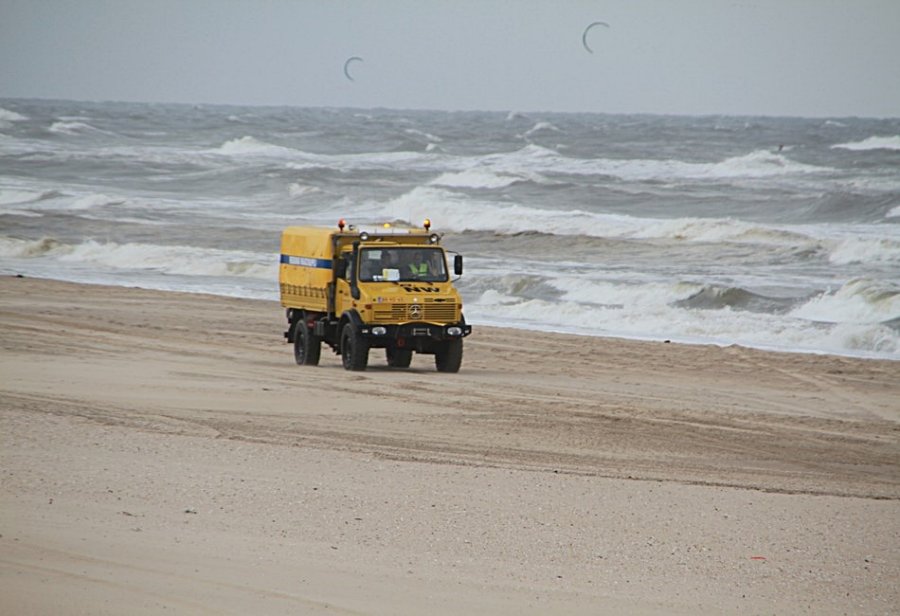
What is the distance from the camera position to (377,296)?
16609 millimetres

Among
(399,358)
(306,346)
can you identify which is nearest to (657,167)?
(399,358)

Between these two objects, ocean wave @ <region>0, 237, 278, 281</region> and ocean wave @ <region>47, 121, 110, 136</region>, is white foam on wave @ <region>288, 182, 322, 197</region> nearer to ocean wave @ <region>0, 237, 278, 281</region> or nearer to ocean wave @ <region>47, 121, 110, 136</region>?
ocean wave @ <region>0, 237, 278, 281</region>

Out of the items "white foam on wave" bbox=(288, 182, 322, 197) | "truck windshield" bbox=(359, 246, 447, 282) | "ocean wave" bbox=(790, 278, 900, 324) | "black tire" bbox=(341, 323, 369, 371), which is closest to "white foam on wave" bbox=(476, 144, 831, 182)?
"white foam on wave" bbox=(288, 182, 322, 197)

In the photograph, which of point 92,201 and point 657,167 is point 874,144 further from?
point 92,201

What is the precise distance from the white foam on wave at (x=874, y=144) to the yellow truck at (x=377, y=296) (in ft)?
247

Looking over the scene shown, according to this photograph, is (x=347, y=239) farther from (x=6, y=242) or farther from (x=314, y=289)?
(x=6, y=242)

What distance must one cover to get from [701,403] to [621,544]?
297 inches

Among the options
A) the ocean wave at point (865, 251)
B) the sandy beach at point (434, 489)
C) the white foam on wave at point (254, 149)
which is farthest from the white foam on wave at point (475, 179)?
the sandy beach at point (434, 489)

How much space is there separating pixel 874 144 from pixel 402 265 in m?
84.4

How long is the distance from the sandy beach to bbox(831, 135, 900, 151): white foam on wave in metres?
75.9

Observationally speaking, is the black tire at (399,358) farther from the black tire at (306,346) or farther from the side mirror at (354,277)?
the side mirror at (354,277)

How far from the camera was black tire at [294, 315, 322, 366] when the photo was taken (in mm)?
→ 17656

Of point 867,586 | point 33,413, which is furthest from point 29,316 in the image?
point 867,586

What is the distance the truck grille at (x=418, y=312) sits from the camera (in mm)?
16594
